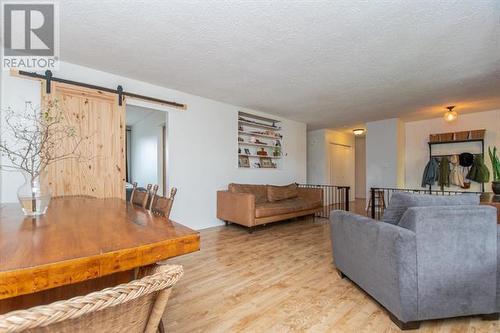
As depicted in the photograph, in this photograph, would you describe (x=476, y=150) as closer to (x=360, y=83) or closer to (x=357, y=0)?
(x=360, y=83)

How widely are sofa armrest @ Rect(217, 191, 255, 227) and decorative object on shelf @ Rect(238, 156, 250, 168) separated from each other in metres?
0.99

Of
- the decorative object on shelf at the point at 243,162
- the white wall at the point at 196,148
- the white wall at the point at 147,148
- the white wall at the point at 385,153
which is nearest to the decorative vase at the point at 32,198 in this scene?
the white wall at the point at 196,148

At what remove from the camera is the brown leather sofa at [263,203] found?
13.2 ft

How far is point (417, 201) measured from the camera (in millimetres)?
1795

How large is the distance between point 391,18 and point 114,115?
11.3 feet

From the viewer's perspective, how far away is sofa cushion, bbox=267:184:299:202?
4785 millimetres

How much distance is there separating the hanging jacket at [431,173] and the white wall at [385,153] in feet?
1.67

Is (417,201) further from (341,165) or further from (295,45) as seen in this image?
(341,165)

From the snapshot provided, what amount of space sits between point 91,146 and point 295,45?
2.86 m

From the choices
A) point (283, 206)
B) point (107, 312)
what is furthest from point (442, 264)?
point (283, 206)

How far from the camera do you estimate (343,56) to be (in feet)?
9.09

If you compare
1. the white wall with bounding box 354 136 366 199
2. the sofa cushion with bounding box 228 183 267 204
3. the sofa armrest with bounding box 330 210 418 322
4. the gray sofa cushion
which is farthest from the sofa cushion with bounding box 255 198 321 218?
the white wall with bounding box 354 136 366 199

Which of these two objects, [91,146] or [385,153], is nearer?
[91,146]

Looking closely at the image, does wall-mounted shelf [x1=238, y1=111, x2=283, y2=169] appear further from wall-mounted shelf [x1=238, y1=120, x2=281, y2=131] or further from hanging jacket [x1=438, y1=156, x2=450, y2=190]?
hanging jacket [x1=438, y1=156, x2=450, y2=190]
